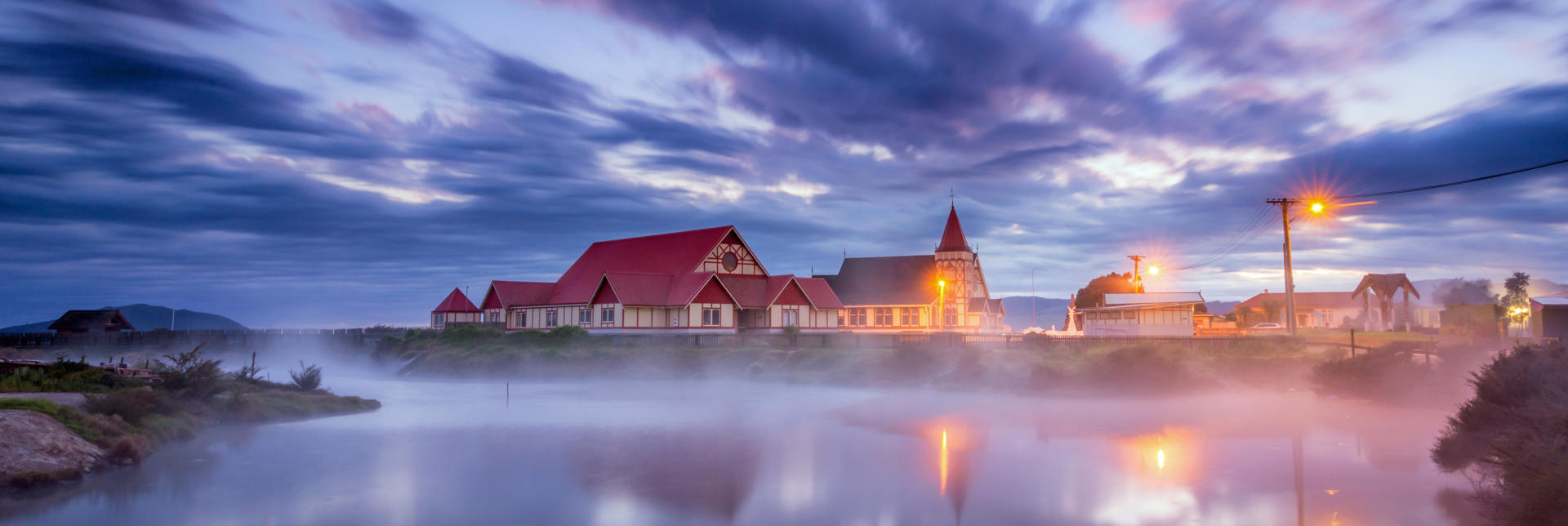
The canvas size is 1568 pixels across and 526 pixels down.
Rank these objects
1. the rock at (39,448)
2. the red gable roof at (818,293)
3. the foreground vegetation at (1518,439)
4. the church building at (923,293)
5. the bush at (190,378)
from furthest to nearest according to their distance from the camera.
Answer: the church building at (923,293) < the red gable roof at (818,293) < the bush at (190,378) < the rock at (39,448) < the foreground vegetation at (1518,439)

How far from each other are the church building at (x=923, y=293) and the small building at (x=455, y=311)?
1224 inches

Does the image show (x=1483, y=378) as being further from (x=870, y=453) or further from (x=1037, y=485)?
(x=870, y=453)

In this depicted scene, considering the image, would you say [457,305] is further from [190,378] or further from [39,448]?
[39,448]

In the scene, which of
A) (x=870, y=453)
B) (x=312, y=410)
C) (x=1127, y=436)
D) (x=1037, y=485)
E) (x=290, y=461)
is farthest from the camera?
(x=312, y=410)

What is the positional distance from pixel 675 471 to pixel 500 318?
47568mm

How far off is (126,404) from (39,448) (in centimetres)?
467

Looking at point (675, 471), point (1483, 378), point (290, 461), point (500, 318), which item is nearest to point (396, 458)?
point (290, 461)

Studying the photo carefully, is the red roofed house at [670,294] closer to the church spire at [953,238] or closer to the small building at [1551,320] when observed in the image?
the church spire at [953,238]

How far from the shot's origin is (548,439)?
74.5ft

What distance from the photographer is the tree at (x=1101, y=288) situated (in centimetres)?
8038

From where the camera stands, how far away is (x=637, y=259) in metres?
62.3

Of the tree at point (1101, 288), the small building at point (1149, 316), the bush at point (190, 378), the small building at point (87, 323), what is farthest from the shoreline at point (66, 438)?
the tree at point (1101, 288)

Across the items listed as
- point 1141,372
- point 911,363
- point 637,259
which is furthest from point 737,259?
point 1141,372

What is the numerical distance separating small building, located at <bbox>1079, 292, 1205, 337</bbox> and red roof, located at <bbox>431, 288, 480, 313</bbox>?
48.0 m
